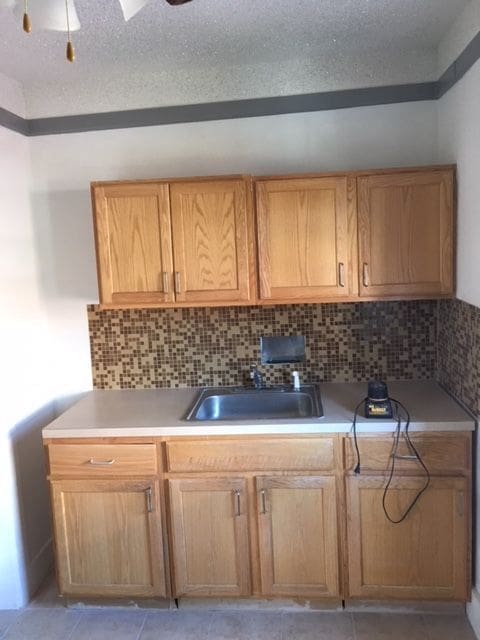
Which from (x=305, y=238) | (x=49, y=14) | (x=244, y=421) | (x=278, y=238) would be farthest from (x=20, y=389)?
(x=49, y=14)

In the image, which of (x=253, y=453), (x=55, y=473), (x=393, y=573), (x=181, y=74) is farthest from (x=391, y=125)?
(x=55, y=473)

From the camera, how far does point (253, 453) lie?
2316 mm

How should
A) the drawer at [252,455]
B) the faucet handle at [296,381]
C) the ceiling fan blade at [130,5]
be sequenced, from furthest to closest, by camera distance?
the faucet handle at [296,381]
the drawer at [252,455]
the ceiling fan blade at [130,5]

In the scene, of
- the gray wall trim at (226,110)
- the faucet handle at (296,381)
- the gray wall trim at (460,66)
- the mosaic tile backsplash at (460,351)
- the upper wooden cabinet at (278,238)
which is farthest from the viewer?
the faucet handle at (296,381)

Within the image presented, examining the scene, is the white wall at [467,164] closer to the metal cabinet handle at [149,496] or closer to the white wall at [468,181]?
the white wall at [468,181]

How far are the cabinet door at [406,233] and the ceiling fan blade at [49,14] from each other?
1.43 m

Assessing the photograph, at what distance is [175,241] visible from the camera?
8.19 ft

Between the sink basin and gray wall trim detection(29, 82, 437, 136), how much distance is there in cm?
137

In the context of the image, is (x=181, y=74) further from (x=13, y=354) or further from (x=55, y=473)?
(x=55, y=473)

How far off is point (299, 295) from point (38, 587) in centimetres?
192

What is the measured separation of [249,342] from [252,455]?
0.70m

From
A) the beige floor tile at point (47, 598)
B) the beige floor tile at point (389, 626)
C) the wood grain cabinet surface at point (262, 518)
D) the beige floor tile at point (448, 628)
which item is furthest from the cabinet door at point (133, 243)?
the beige floor tile at point (448, 628)

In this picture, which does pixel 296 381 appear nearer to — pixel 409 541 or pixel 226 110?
pixel 409 541

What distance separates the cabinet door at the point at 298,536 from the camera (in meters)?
2.31
